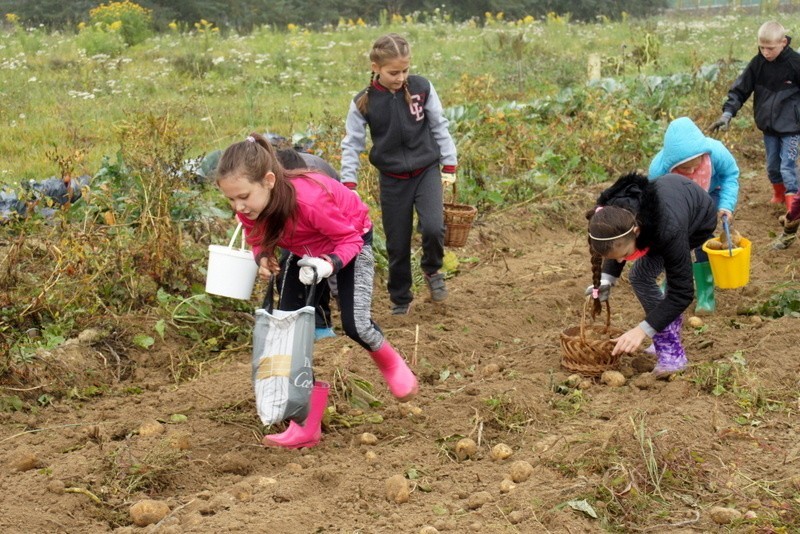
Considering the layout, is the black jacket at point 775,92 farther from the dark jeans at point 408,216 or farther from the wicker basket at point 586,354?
the wicker basket at point 586,354

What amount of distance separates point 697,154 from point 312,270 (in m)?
2.46

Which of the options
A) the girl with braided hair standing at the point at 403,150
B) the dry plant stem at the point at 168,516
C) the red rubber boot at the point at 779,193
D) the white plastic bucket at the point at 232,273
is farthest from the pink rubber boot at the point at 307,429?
the red rubber boot at the point at 779,193

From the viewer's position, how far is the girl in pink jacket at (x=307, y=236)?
370 centimetres

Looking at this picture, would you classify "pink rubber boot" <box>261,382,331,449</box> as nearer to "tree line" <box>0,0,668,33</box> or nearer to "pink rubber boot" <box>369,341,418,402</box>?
"pink rubber boot" <box>369,341,418,402</box>

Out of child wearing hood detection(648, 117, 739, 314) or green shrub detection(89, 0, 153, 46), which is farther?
green shrub detection(89, 0, 153, 46)

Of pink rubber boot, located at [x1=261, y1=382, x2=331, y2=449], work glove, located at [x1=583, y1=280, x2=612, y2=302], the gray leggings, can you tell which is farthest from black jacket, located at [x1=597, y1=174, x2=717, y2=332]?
pink rubber boot, located at [x1=261, y1=382, x2=331, y2=449]

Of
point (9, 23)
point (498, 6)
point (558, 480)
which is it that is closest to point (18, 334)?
point (558, 480)

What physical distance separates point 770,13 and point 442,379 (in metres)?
26.8

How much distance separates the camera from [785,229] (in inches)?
270

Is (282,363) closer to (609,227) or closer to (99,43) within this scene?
(609,227)

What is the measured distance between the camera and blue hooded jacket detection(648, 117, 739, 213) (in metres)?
5.18

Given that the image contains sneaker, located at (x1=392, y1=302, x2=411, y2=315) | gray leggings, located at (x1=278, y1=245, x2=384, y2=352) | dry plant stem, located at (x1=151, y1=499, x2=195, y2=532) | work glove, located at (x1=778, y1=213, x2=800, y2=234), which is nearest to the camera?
dry plant stem, located at (x1=151, y1=499, x2=195, y2=532)

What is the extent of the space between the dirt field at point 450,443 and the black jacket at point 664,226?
0.44 m

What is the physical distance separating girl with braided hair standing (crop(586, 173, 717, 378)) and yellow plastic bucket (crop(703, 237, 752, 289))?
448mm
